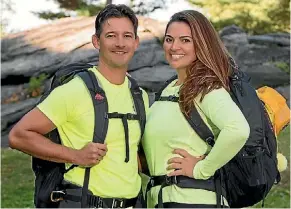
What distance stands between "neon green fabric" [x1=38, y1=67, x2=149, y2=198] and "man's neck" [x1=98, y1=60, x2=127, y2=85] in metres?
0.10

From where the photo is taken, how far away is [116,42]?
11.8 ft

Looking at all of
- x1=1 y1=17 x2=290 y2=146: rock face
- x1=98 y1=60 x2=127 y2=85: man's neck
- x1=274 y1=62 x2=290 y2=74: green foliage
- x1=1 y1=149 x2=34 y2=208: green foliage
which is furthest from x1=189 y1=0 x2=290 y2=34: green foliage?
x1=98 y1=60 x2=127 y2=85: man's neck

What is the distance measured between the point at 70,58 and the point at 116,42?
1353 cm

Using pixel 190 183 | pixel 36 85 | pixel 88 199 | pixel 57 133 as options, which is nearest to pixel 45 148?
pixel 57 133

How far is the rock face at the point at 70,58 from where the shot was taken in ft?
54.6

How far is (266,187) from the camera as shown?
341 cm

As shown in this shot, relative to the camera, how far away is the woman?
325 centimetres

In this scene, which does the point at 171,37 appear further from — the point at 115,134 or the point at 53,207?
the point at 53,207

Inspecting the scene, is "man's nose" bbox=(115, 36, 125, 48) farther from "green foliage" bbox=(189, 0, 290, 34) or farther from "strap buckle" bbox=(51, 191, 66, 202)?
"green foliage" bbox=(189, 0, 290, 34)

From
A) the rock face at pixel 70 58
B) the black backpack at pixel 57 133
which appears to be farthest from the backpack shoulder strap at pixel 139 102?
the rock face at pixel 70 58

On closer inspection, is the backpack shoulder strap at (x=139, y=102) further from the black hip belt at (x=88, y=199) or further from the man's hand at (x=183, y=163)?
the black hip belt at (x=88, y=199)

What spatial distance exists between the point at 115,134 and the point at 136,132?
0.57 ft

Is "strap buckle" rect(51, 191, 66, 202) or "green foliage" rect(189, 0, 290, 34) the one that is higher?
"strap buckle" rect(51, 191, 66, 202)

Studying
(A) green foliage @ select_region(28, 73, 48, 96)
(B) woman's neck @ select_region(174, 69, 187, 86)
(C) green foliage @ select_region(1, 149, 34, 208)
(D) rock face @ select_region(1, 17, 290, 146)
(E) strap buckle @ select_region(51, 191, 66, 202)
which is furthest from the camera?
(D) rock face @ select_region(1, 17, 290, 146)
